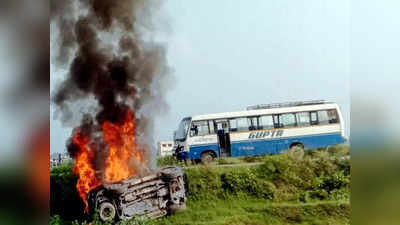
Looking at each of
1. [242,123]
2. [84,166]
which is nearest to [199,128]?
[242,123]

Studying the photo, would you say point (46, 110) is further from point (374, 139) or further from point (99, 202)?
point (374, 139)

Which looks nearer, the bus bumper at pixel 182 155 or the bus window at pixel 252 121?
the bus window at pixel 252 121

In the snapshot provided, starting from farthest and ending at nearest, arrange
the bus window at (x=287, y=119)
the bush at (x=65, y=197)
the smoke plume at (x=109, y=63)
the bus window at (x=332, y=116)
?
the bush at (x=65, y=197), the smoke plume at (x=109, y=63), the bus window at (x=287, y=119), the bus window at (x=332, y=116)

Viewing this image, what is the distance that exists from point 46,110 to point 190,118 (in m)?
1.32

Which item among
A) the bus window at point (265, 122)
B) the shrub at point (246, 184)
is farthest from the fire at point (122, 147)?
the bus window at point (265, 122)

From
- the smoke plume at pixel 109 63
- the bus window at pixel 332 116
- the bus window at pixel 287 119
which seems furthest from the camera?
the smoke plume at pixel 109 63

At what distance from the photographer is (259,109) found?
4352 millimetres

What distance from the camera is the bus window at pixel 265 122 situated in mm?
4363

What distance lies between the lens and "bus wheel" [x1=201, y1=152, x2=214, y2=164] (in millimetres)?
4492

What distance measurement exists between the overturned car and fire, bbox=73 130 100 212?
8 cm

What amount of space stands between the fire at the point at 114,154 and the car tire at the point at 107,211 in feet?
0.67

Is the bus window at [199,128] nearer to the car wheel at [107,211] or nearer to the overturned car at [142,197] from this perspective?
the overturned car at [142,197]

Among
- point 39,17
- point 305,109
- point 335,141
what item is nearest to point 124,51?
point 39,17

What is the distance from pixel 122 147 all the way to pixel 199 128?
0.76 meters
